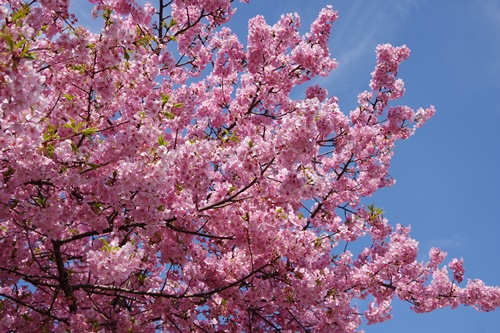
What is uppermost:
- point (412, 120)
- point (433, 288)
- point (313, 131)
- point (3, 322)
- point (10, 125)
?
point (412, 120)

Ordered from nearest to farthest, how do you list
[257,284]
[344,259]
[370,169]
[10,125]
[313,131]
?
1. [10,125]
2. [313,131]
3. [257,284]
4. [344,259]
5. [370,169]

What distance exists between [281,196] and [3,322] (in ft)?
13.3

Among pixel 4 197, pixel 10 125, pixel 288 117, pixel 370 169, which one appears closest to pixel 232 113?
pixel 370 169

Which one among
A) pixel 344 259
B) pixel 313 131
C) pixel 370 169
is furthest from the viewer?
pixel 370 169

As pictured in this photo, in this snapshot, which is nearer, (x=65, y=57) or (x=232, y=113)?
(x=65, y=57)

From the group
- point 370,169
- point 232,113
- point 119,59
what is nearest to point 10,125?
point 119,59

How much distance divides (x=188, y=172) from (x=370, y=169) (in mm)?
7187

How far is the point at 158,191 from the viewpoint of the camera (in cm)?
599

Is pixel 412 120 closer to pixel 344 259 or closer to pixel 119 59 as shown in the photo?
pixel 344 259

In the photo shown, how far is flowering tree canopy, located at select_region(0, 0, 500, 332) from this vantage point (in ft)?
19.3

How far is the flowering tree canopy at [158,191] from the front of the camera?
588 centimetres

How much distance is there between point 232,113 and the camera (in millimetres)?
11523

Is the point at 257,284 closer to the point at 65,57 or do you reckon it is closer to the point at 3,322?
the point at 3,322

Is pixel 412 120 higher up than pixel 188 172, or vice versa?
pixel 412 120
